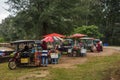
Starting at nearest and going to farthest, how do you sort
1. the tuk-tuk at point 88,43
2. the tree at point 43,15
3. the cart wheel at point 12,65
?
the cart wheel at point 12,65 < the tree at point 43,15 < the tuk-tuk at point 88,43

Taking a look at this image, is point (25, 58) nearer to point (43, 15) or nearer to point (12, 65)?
point (12, 65)

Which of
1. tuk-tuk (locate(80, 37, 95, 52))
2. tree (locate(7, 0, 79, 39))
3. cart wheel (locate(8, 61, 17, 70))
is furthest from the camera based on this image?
tuk-tuk (locate(80, 37, 95, 52))

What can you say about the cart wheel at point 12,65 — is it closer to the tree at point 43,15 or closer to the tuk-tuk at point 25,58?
the tuk-tuk at point 25,58

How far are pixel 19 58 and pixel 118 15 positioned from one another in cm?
4897

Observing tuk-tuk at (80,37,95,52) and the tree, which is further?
tuk-tuk at (80,37,95,52)

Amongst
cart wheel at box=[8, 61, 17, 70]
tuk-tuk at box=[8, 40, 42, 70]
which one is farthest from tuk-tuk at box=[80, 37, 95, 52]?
cart wheel at box=[8, 61, 17, 70]

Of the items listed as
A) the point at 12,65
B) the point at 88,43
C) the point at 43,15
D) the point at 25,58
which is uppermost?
the point at 43,15

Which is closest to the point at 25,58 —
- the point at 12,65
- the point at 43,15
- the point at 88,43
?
the point at 12,65

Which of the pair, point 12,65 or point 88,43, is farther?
point 88,43

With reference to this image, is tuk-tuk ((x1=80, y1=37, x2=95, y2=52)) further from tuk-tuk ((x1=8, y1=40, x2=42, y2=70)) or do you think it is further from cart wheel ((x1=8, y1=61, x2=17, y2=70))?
cart wheel ((x1=8, y1=61, x2=17, y2=70))

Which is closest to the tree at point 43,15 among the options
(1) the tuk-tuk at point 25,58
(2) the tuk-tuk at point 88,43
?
(2) the tuk-tuk at point 88,43

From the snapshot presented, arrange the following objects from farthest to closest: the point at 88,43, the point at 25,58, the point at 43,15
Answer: the point at 88,43, the point at 43,15, the point at 25,58

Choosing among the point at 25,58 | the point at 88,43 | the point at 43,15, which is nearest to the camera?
the point at 25,58

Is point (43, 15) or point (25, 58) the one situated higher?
point (43, 15)
